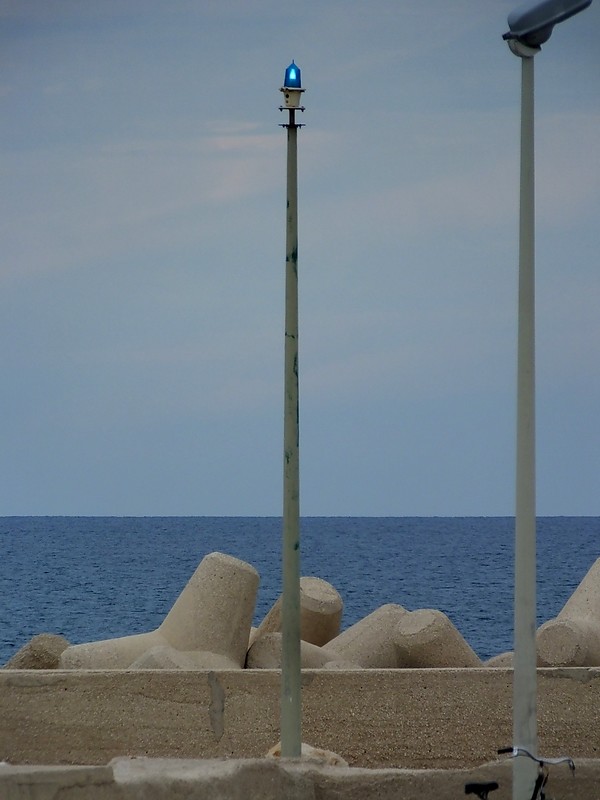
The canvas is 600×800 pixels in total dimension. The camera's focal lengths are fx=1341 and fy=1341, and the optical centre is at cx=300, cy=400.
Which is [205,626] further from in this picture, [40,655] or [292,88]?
[292,88]

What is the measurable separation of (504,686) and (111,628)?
1196 inches

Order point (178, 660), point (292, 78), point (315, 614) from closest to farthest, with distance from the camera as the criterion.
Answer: point (292, 78), point (178, 660), point (315, 614)

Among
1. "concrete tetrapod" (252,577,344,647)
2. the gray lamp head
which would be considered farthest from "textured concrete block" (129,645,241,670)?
the gray lamp head

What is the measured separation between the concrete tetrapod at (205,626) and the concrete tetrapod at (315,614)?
1045 mm

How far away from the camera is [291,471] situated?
854 cm

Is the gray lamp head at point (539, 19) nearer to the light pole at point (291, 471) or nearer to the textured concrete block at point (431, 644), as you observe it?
the light pole at point (291, 471)

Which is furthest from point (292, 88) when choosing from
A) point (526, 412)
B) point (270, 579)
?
point (270, 579)

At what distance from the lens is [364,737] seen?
9.62 meters

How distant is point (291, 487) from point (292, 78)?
260 centimetres

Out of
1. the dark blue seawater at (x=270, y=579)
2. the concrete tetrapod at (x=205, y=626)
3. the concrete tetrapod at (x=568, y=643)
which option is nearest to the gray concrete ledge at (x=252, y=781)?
the concrete tetrapod at (x=568, y=643)

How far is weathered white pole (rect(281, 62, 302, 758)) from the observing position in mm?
8359

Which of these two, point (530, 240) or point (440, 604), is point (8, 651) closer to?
point (440, 604)

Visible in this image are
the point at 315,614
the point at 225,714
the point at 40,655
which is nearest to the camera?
the point at 225,714

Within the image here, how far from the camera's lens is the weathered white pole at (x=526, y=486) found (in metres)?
7.11
